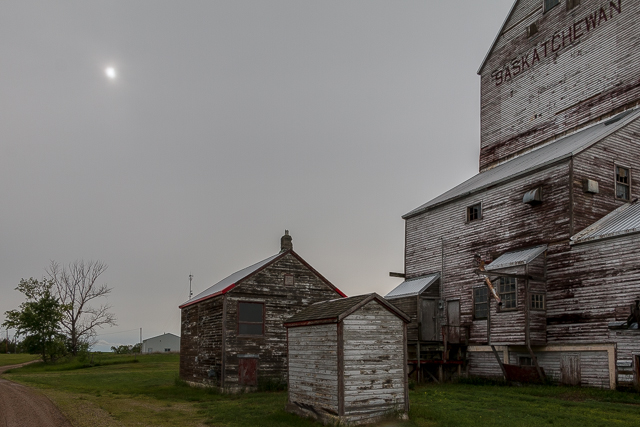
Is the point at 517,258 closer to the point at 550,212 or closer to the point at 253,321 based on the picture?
the point at 550,212

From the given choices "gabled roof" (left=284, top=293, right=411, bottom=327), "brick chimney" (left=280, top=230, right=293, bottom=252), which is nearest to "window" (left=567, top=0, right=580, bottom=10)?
"brick chimney" (left=280, top=230, right=293, bottom=252)

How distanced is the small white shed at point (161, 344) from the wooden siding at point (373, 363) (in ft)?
258

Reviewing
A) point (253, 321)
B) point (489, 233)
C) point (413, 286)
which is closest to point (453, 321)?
point (413, 286)

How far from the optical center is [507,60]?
1417 inches

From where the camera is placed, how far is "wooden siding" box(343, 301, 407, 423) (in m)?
15.6

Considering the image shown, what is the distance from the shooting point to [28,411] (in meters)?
19.3

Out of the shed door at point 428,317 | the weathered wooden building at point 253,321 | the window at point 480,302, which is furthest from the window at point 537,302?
the weathered wooden building at point 253,321

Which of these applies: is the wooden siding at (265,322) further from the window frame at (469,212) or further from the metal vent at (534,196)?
the metal vent at (534,196)

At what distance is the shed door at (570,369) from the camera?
22.6m

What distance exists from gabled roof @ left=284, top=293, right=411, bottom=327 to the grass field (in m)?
2.93

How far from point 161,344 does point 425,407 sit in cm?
7906

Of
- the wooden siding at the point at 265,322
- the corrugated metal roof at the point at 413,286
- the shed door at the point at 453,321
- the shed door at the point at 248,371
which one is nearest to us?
the shed door at the point at 248,371

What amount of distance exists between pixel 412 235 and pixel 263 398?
1472 cm

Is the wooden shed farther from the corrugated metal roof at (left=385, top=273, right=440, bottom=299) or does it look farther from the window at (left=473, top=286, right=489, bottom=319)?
the corrugated metal roof at (left=385, top=273, right=440, bottom=299)
